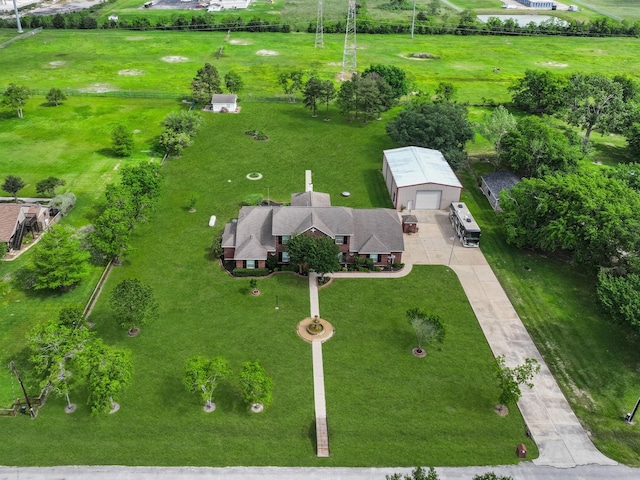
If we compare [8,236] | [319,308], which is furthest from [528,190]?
[8,236]

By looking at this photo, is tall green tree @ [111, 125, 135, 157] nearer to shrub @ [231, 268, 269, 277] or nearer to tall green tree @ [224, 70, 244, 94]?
tall green tree @ [224, 70, 244, 94]

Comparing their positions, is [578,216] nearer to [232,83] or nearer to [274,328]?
[274,328]

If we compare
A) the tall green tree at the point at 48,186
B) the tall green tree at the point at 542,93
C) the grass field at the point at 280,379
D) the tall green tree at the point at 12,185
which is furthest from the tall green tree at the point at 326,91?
the tall green tree at the point at 12,185

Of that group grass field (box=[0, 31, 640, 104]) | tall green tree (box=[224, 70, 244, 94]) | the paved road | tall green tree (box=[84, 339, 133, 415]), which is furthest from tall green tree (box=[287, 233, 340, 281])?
grass field (box=[0, 31, 640, 104])

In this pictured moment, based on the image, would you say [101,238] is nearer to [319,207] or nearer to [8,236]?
[8,236]

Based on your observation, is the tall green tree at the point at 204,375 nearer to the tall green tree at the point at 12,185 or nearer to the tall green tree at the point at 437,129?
the tall green tree at the point at 12,185

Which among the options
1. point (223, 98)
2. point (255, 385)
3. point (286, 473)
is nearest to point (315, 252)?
point (255, 385)
